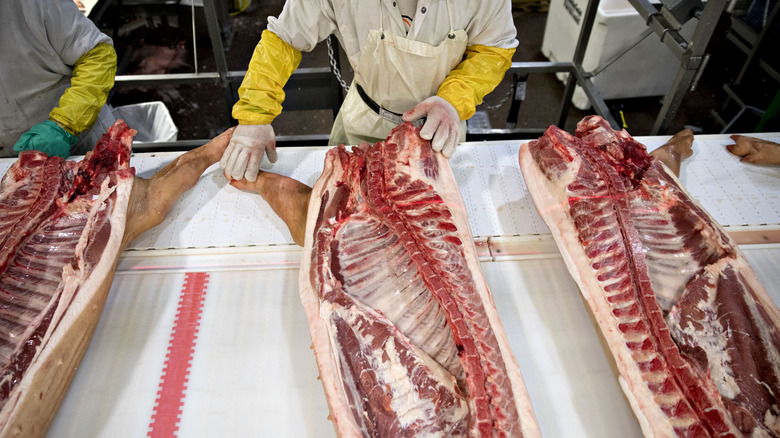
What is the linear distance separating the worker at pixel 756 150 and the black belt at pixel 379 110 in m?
1.76

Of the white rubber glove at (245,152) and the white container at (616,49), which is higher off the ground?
the white rubber glove at (245,152)

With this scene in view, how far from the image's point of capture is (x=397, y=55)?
7.46ft

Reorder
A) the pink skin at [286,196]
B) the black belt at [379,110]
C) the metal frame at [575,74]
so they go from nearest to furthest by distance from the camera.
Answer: the pink skin at [286,196], the black belt at [379,110], the metal frame at [575,74]

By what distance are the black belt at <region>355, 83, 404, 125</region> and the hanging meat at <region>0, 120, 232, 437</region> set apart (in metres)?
0.82

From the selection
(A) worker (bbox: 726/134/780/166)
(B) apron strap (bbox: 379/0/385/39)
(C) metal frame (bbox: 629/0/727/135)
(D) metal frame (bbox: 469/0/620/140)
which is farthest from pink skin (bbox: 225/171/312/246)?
(A) worker (bbox: 726/134/780/166)

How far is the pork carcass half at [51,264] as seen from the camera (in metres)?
1.53

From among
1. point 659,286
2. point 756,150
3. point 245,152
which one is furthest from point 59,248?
point 756,150

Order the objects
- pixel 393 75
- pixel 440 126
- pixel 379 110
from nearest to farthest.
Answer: pixel 440 126, pixel 393 75, pixel 379 110

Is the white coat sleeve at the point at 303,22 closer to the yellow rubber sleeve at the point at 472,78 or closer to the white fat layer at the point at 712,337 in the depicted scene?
the yellow rubber sleeve at the point at 472,78

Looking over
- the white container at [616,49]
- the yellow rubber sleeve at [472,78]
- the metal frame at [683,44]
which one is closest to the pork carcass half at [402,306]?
the yellow rubber sleeve at [472,78]

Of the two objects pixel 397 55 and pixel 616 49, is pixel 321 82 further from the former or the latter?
pixel 616 49

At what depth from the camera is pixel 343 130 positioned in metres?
3.00

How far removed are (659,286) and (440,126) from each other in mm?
1064

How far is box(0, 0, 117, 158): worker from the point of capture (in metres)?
2.38
